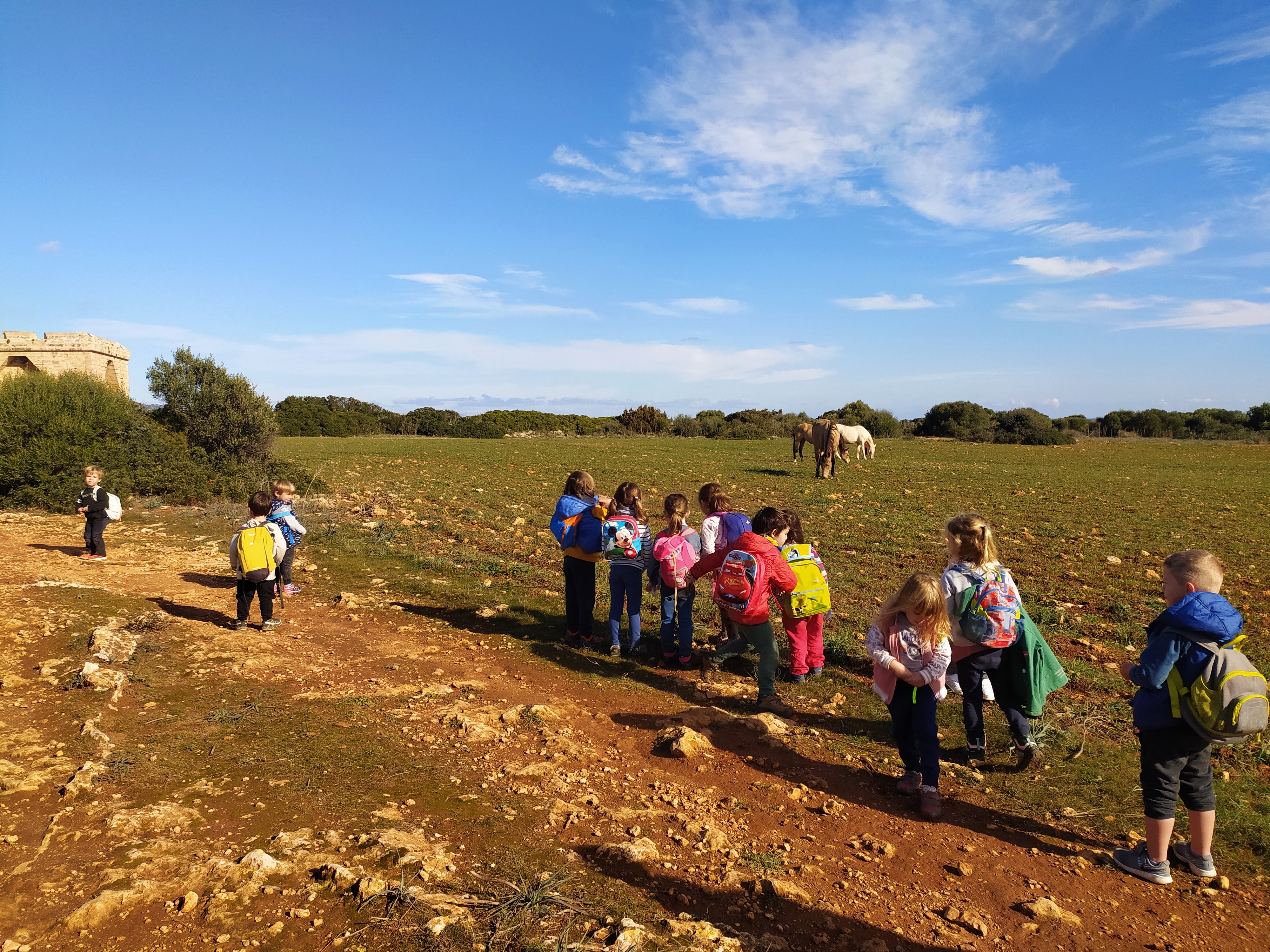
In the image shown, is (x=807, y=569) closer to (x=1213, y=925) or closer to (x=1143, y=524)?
(x=1213, y=925)

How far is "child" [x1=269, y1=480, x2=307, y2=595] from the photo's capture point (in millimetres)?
8648

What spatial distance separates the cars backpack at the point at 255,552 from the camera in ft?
24.1

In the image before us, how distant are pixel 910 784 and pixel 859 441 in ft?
88.5

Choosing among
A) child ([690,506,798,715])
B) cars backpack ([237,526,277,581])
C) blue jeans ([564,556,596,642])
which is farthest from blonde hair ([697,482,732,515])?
cars backpack ([237,526,277,581])

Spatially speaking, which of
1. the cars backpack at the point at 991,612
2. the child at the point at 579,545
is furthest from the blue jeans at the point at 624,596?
the cars backpack at the point at 991,612

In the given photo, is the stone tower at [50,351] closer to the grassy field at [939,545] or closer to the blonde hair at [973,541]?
the grassy field at [939,545]

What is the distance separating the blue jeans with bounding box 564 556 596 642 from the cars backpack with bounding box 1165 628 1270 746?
5139 mm

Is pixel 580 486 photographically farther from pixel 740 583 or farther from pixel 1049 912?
pixel 1049 912

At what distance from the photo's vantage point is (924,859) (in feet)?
13.2

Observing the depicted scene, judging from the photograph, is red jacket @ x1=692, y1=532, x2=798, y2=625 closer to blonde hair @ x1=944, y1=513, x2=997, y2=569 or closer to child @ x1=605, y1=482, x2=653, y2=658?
child @ x1=605, y1=482, x2=653, y2=658

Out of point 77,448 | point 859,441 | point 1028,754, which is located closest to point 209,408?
point 77,448

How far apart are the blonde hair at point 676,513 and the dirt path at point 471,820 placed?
4.89 feet

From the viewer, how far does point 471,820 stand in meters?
4.12

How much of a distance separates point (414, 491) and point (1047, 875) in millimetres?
17642
